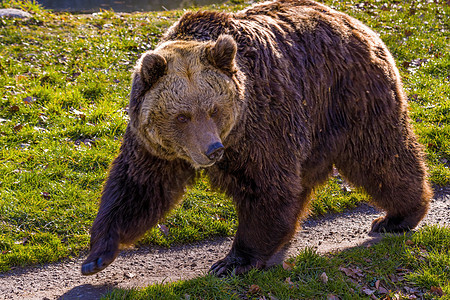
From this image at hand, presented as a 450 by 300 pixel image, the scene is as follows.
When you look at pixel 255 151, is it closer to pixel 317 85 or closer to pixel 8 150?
pixel 317 85

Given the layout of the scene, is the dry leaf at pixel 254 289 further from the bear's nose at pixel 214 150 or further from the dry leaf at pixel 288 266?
the bear's nose at pixel 214 150

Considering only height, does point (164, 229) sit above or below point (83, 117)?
below

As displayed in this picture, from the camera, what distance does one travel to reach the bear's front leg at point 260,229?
15.9 feet

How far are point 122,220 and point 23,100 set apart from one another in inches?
174

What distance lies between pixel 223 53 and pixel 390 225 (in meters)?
3.07

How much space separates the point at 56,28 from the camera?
11195mm

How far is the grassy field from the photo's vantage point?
5977 millimetres

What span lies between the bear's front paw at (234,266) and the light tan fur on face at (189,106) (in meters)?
1.25

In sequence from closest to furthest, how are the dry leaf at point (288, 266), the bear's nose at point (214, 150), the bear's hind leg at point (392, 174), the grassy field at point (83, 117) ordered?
the bear's nose at point (214, 150) → the dry leaf at point (288, 266) → the bear's hind leg at point (392, 174) → the grassy field at point (83, 117)

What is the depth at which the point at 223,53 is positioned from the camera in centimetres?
433

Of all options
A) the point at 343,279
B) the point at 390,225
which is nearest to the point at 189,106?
the point at 343,279

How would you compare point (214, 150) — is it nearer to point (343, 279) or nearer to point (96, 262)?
point (96, 262)

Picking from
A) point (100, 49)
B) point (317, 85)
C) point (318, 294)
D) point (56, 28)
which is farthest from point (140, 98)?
point (56, 28)

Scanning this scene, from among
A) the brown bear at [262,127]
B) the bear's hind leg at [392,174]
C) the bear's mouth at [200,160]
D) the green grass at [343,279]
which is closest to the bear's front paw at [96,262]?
the brown bear at [262,127]
